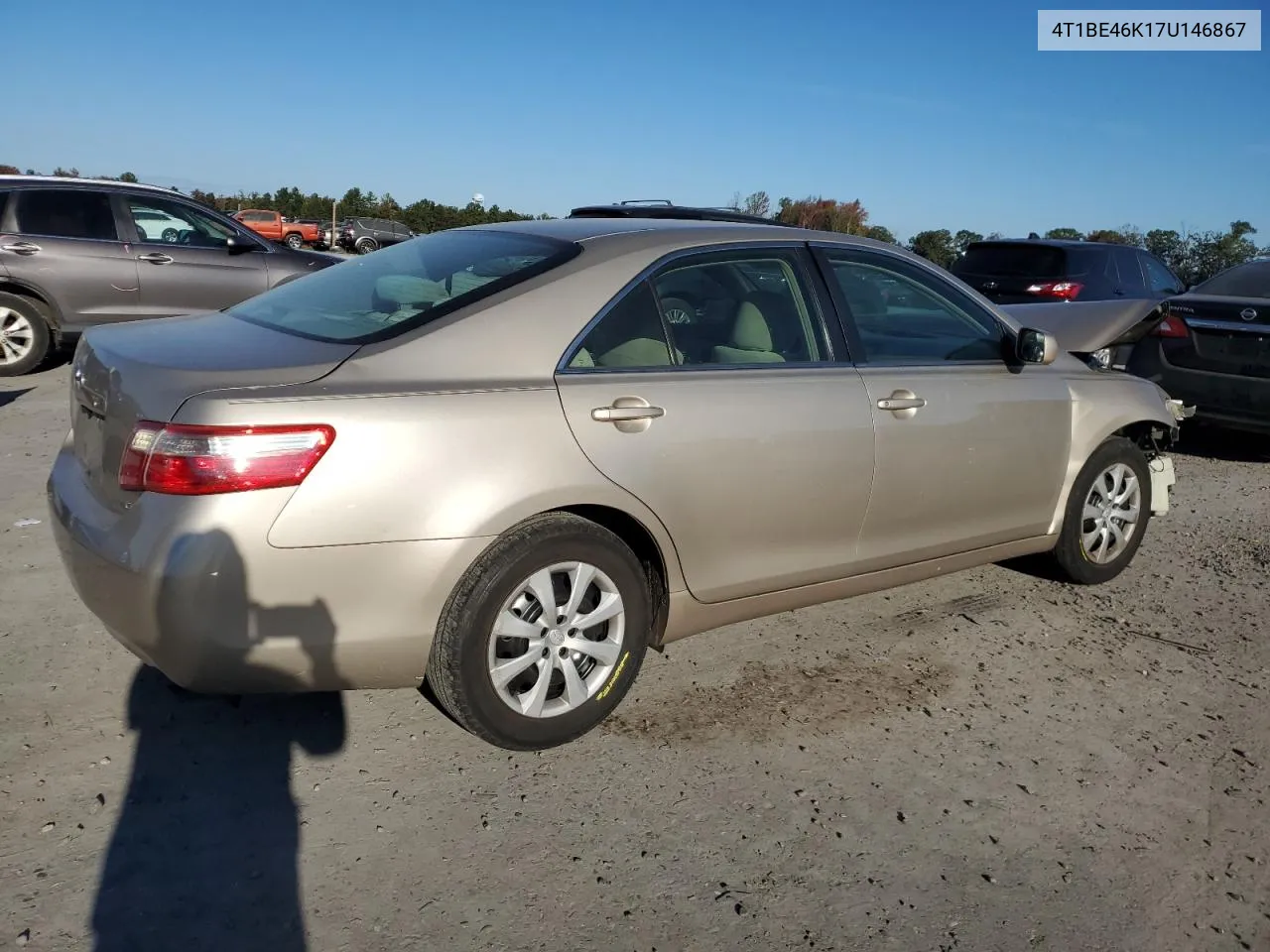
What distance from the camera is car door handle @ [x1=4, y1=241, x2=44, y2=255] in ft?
27.6

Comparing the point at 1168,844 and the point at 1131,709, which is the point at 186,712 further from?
the point at 1131,709

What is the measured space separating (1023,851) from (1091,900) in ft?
0.73

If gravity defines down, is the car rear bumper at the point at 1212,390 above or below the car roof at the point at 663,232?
below

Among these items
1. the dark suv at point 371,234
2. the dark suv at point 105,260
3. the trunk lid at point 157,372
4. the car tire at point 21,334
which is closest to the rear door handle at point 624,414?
the trunk lid at point 157,372

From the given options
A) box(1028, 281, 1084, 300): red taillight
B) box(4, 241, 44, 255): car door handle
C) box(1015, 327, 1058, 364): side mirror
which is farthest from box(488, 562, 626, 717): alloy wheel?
box(1028, 281, 1084, 300): red taillight

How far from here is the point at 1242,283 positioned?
816 centimetres

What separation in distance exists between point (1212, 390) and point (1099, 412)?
3.78 metres

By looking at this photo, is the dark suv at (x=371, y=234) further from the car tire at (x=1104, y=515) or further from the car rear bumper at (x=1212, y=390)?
the car tire at (x=1104, y=515)

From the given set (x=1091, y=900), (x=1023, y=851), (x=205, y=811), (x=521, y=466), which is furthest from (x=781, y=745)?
(x=205, y=811)

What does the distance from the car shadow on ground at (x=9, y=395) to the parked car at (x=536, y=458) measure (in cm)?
502

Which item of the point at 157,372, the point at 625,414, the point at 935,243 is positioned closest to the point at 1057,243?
the point at 625,414

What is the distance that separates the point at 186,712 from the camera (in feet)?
10.8

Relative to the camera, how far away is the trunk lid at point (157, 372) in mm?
2736

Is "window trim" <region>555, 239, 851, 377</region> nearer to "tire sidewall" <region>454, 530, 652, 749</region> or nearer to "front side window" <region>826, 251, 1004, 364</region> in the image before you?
"front side window" <region>826, 251, 1004, 364</region>
